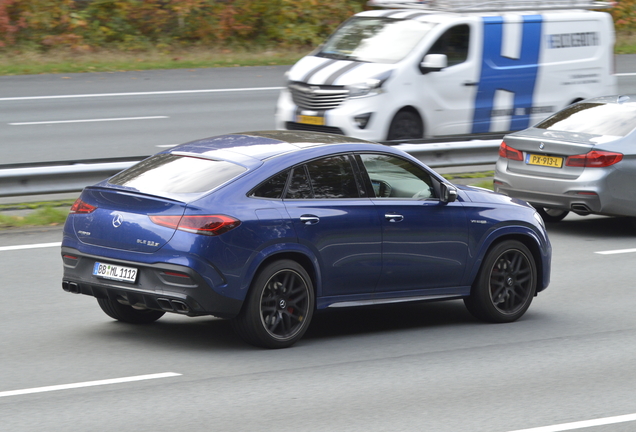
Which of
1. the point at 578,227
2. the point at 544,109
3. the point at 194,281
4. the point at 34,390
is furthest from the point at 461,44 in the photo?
the point at 34,390

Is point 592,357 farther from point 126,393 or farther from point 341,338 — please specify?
point 126,393

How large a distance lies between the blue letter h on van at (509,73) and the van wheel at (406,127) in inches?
46.7

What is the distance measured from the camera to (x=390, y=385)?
6938 mm

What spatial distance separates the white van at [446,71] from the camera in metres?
15.8

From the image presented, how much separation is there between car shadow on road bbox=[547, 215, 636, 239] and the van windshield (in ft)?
12.7

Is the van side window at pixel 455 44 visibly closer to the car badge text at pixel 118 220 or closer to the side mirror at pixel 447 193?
the side mirror at pixel 447 193

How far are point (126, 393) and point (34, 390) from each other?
22.3 inches

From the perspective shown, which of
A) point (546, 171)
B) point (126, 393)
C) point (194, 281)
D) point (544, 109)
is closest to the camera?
point (126, 393)

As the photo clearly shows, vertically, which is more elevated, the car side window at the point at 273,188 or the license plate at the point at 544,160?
the car side window at the point at 273,188

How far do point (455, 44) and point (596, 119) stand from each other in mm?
4132

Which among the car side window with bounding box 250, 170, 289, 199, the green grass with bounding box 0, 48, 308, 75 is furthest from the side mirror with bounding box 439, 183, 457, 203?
the green grass with bounding box 0, 48, 308, 75

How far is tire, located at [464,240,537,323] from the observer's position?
875 centimetres

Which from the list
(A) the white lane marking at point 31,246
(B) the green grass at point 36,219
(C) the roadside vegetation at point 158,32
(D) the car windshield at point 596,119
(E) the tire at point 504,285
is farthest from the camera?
(C) the roadside vegetation at point 158,32

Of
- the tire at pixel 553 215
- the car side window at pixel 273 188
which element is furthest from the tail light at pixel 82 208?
the tire at pixel 553 215
